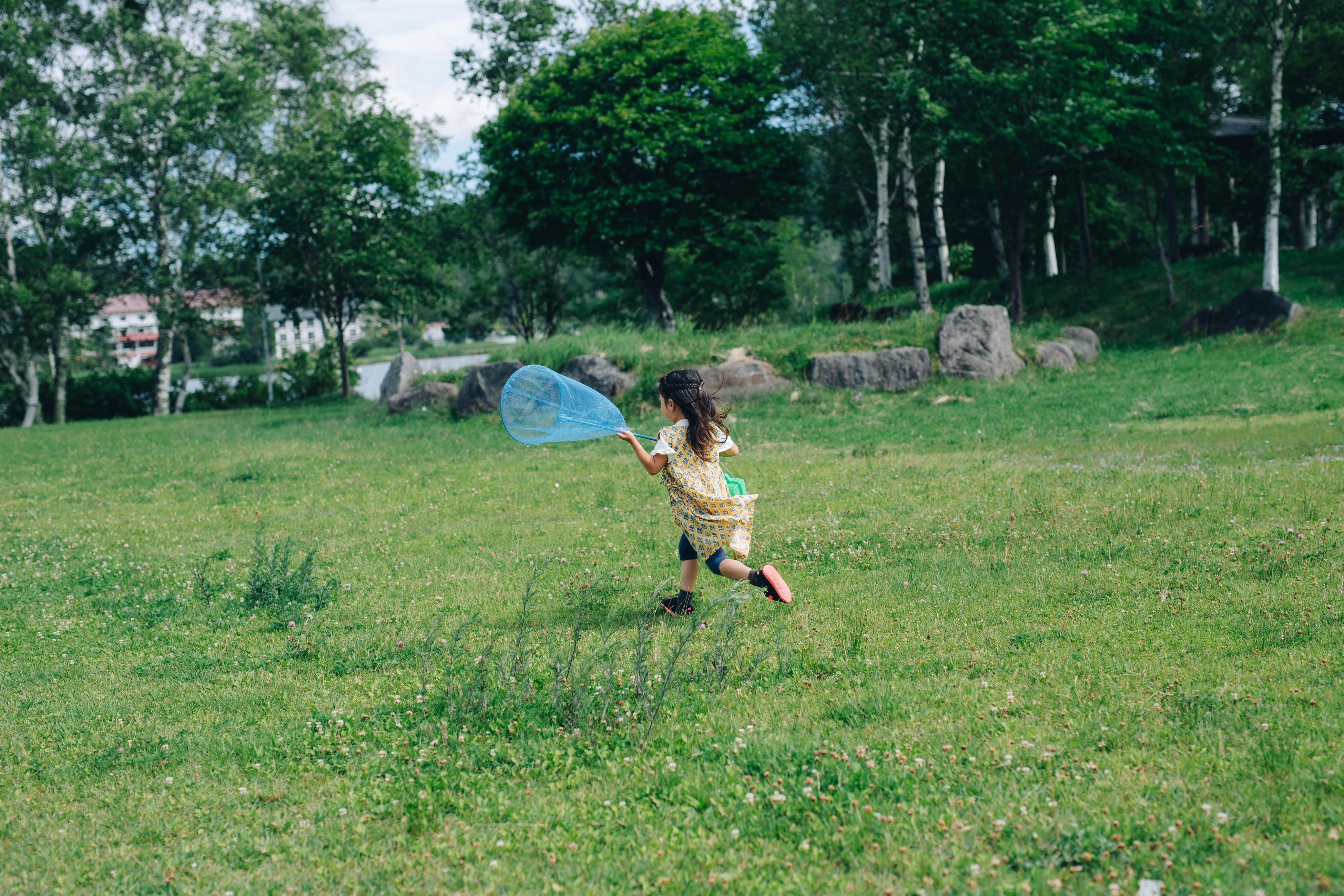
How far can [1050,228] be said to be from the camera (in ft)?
151

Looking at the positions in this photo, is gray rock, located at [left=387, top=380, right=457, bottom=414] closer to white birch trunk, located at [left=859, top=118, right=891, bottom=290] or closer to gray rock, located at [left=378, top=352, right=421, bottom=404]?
gray rock, located at [left=378, top=352, right=421, bottom=404]

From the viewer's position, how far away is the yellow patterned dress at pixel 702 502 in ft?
26.7

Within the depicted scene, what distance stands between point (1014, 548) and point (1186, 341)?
23.6m

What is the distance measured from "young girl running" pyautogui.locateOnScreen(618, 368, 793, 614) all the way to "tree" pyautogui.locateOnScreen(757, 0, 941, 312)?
25071 millimetres

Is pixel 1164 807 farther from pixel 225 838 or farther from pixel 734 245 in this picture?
pixel 734 245

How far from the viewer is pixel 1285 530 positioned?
9.41m

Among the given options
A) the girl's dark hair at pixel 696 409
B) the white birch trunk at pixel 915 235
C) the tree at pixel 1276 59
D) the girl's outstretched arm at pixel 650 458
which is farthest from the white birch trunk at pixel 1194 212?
the girl's outstretched arm at pixel 650 458

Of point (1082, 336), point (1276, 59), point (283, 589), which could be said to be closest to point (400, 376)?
point (1082, 336)

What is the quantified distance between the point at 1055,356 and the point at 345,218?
90.1 ft

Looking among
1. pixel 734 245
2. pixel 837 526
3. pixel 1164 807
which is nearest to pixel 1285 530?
pixel 837 526

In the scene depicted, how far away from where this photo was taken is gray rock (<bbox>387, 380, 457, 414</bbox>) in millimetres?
28406

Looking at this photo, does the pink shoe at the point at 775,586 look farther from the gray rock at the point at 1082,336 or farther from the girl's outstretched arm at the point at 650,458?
the gray rock at the point at 1082,336

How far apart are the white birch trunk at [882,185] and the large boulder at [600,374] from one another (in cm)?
1677

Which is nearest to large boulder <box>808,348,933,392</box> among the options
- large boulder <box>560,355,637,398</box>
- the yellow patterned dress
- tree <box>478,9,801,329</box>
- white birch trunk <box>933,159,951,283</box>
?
large boulder <box>560,355,637,398</box>
